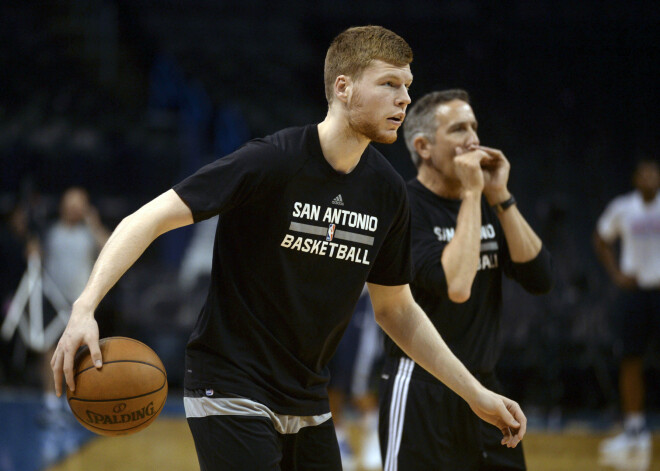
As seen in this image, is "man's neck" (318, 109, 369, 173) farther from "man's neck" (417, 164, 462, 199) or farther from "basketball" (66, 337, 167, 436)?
"man's neck" (417, 164, 462, 199)

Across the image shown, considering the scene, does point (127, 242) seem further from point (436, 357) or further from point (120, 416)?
point (436, 357)

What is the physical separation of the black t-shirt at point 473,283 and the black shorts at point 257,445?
33.1 inches

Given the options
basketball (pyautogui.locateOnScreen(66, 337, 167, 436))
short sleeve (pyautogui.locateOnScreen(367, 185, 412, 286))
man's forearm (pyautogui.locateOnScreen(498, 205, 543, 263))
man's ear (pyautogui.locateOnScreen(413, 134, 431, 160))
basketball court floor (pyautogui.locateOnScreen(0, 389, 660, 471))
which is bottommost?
basketball court floor (pyautogui.locateOnScreen(0, 389, 660, 471))

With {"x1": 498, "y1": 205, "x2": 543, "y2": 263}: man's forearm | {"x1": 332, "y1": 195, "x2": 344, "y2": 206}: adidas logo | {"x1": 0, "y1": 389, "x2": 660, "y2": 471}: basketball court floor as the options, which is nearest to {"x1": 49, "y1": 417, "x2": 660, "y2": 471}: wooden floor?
{"x1": 0, "y1": 389, "x2": 660, "y2": 471}: basketball court floor

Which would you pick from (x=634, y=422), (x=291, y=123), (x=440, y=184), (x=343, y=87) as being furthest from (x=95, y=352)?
(x=291, y=123)

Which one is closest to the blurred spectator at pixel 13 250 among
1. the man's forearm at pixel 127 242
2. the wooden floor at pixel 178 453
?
the wooden floor at pixel 178 453

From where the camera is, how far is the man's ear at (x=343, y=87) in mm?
2736

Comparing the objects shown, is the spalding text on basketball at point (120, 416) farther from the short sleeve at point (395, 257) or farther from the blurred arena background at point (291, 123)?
the blurred arena background at point (291, 123)

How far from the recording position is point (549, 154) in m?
9.86

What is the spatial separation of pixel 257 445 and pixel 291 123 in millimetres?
9161

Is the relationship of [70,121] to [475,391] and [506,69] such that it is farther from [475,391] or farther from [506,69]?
[475,391]

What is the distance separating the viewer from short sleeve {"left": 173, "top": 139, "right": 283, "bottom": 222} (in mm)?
2422

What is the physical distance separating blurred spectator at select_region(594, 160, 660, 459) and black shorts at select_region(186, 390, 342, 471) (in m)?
4.87

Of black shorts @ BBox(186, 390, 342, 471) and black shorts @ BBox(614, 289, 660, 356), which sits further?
black shorts @ BBox(614, 289, 660, 356)
